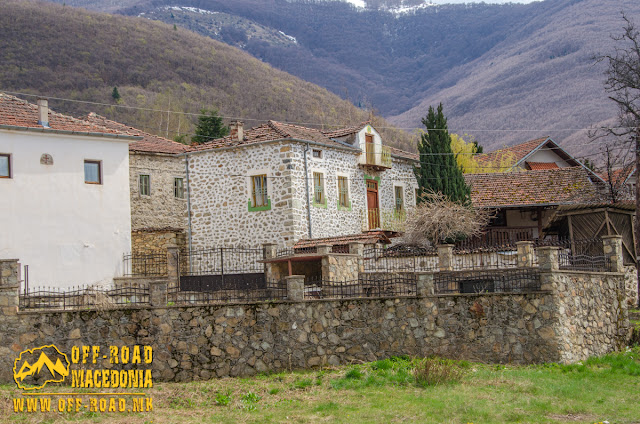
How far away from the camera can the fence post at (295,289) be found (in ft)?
55.8

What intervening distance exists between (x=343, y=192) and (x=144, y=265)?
902 centimetres

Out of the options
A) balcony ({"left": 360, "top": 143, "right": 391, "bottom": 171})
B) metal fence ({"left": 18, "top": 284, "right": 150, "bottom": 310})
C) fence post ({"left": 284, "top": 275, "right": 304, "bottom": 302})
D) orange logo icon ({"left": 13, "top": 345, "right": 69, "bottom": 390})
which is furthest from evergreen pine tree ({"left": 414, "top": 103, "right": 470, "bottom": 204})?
orange logo icon ({"left": 13, "top": 345, "right": 69, "bottom": 390})

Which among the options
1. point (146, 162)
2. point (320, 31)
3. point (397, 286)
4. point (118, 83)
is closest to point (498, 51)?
point (320, 31)

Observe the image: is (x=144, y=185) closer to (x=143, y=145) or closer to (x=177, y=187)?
(x=177, y=187)

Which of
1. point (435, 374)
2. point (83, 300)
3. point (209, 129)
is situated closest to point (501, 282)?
point (435, 374)

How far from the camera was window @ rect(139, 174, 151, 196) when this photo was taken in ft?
107

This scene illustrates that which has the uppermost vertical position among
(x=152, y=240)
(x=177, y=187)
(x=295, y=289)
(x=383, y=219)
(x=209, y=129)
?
(x=209, y=129)

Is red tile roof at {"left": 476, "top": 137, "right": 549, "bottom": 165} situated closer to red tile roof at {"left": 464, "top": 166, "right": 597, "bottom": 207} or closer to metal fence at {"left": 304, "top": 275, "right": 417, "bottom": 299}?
red tile roof at {"left": 464, "top": 166, "right": 597, "bottom": 207}

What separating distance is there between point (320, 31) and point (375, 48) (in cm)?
1401

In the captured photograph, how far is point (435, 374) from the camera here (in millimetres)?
14891

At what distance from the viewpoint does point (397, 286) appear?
17781 mm

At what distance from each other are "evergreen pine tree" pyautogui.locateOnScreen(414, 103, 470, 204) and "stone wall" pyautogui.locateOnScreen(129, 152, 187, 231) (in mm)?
10401

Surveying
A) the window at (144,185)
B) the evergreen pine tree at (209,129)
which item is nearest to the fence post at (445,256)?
the window at (144,185)

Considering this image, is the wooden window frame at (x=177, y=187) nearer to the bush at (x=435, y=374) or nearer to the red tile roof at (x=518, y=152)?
the red tile roof at (x=518, y=152)
